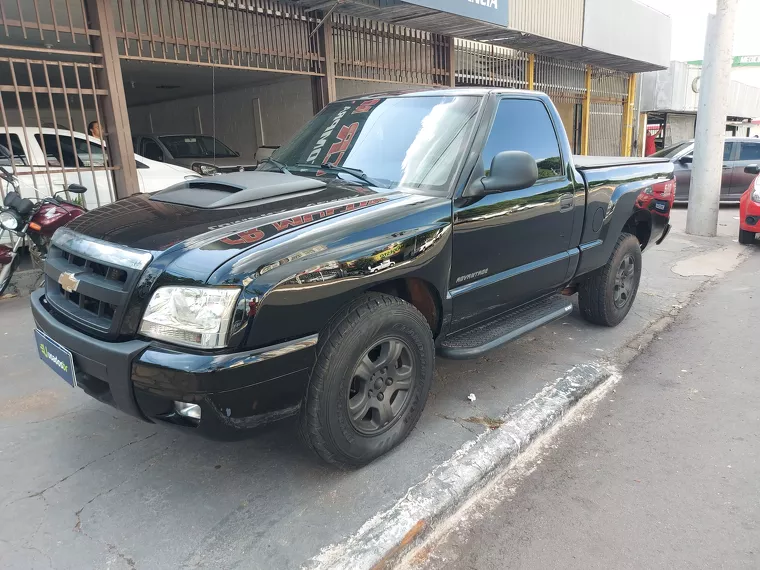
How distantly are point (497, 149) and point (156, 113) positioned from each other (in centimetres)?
1774

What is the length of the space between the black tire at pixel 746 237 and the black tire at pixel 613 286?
16.9 feet

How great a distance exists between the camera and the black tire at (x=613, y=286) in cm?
464

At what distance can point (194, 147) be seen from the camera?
1120 cm

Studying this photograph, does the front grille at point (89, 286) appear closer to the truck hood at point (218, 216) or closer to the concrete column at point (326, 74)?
the truck hood at point (218, 216)

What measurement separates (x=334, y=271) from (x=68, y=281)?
1.25 m

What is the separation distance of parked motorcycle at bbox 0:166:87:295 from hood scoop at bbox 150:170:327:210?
253 centimetres

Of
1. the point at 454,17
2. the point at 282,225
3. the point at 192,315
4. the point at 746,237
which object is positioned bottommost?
the point at 746,237

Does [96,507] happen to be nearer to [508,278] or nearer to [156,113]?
[508,278]

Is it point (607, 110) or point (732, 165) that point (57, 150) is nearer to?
point (732, 165)

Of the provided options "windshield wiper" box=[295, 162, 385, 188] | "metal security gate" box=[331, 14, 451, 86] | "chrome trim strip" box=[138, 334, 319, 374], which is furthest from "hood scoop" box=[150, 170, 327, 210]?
"metal security gate" box=[331, 14, 451, 86]

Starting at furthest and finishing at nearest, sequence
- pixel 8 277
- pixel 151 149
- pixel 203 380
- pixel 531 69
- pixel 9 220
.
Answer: pixel 531 69 < pixel 151 149 < pixel 8 277 < pixel 9 220 < pixel 203 380

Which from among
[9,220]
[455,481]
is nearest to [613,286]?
[455,481]

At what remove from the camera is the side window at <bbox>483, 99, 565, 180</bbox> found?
133 inches

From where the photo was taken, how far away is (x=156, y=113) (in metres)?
18.3
